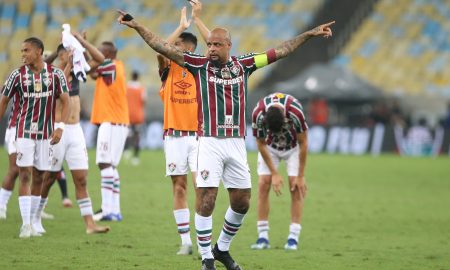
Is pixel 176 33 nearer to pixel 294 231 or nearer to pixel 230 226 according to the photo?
pixel 230 226

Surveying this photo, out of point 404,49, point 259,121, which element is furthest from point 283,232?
point 404,49

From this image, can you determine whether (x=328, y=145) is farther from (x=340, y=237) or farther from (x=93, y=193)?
(x=340, y=237)

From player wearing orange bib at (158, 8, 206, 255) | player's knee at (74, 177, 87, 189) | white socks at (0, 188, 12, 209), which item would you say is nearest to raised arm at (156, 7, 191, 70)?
player wearing orange bib at (158, 8, 206, 255)

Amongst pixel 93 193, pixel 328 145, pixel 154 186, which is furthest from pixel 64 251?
pixel 328 145

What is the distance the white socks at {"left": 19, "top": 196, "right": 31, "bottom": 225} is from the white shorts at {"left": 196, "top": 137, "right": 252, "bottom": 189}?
311 cm

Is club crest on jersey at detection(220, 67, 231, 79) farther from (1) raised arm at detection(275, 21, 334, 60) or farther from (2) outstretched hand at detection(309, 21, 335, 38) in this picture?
(2) outstretched hand at detection(309, 21, 335, 38)

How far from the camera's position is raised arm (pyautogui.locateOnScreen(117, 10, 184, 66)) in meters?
9.06

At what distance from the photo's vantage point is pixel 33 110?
11.6 metres

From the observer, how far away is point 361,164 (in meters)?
28.6

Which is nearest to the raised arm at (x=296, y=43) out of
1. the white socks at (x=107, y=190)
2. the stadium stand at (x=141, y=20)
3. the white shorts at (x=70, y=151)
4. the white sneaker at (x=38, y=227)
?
the white shorts at (x=70, y=151)

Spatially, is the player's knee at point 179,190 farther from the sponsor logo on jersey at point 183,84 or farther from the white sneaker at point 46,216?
the white sneaker at point 46,216

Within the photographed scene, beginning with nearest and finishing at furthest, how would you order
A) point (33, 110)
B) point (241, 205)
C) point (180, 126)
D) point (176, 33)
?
point (241, 205), point (176, 33), point (180, 126), point (33, 110)

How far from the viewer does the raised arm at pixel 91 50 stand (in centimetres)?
1233

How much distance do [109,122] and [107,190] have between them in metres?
1.11
